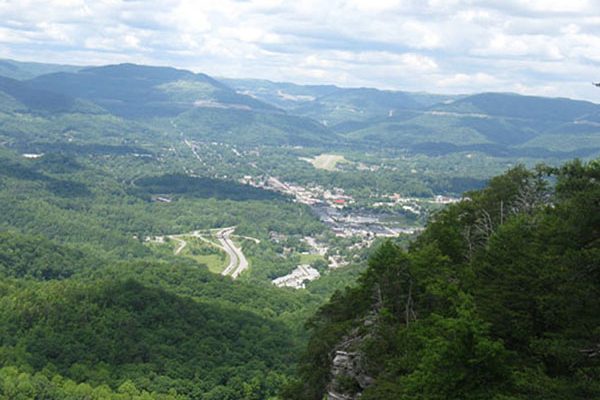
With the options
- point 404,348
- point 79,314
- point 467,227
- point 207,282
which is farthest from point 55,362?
point 404,348

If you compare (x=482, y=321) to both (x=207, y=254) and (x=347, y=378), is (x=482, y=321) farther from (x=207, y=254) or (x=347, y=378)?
(x=207, y=254)

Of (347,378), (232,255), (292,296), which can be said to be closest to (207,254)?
(232,255)

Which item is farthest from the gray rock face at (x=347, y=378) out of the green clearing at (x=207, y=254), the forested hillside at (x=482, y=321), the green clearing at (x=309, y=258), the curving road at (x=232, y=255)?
the green clearing at (x=309, y=258)

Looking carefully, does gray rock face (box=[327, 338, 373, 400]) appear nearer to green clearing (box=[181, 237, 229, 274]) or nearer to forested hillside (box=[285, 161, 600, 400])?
forested hillside (box=[285, 161, 600, 400])

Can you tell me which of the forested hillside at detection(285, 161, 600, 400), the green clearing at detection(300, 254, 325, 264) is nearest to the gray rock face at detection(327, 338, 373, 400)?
the forested hillside at detection(285, 161, 600, 400)

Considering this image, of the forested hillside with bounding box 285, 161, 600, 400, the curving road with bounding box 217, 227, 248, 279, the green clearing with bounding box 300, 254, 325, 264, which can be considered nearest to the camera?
the forested hillside with bounding box 285, 161, 600, 400

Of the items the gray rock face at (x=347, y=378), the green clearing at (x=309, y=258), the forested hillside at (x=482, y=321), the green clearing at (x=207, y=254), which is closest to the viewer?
the forested hillside at (x=482, y=321)

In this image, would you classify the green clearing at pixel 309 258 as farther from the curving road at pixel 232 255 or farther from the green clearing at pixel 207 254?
the green clearing at pixel 207 254

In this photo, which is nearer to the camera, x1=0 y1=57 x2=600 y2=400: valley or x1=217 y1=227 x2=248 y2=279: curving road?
x1=0 y1=57 x2=600 y2=400: valley
